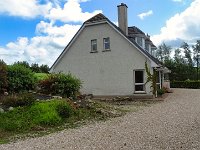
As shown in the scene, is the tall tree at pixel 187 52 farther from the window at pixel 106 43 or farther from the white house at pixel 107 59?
the window at pixel 106 43

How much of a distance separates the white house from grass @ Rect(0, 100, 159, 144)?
40.2 ft

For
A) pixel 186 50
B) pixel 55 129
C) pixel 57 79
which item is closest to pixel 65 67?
pixel 57 79

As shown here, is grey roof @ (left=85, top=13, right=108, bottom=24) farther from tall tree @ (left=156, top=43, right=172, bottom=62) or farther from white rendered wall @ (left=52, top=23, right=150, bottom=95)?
tall tree @ (left=156, top=43, right=172, bottom=62)

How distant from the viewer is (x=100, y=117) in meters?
16.9

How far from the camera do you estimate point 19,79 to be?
21219 millimetres

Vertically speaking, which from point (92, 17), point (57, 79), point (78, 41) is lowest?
point (57, 79)

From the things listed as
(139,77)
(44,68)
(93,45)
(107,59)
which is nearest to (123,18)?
(93,45)

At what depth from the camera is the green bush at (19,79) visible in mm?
20859

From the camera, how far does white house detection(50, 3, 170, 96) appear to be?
29719 millimetres

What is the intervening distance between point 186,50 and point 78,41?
5566cm

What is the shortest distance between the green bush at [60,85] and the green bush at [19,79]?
79 centimetres

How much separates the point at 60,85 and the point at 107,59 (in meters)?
10.2

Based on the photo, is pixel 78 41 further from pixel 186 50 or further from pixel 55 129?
pixel 186 50

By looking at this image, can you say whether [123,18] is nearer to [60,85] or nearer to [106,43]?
[106,43]
